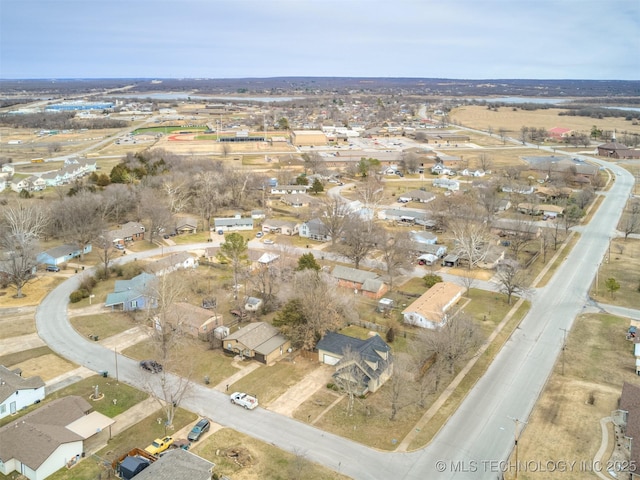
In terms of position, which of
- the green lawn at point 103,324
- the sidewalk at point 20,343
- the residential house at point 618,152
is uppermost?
the residential house at point 618,152

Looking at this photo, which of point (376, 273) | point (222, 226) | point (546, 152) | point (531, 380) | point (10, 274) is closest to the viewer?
point (531, 380)

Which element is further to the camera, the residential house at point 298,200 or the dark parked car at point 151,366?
the residential house at point 298,200

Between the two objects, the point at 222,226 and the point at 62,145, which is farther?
the point at 62,145

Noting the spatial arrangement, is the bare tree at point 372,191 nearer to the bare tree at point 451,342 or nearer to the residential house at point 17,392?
the bare tree at point 451,342

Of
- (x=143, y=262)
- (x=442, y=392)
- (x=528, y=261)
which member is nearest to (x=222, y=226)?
(x=143, y=262)

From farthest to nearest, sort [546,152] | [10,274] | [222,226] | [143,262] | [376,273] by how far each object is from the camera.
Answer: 1. [546,152]
2. [222,226]
3. [143,262]
4. [376,273]
5. [10,274]

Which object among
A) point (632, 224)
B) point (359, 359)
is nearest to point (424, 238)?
point (632, 224)

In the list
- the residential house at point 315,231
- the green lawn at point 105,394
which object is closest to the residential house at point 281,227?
the residential house at point 315,231

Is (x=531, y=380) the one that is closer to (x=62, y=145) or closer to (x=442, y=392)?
(x=442, y=392)
